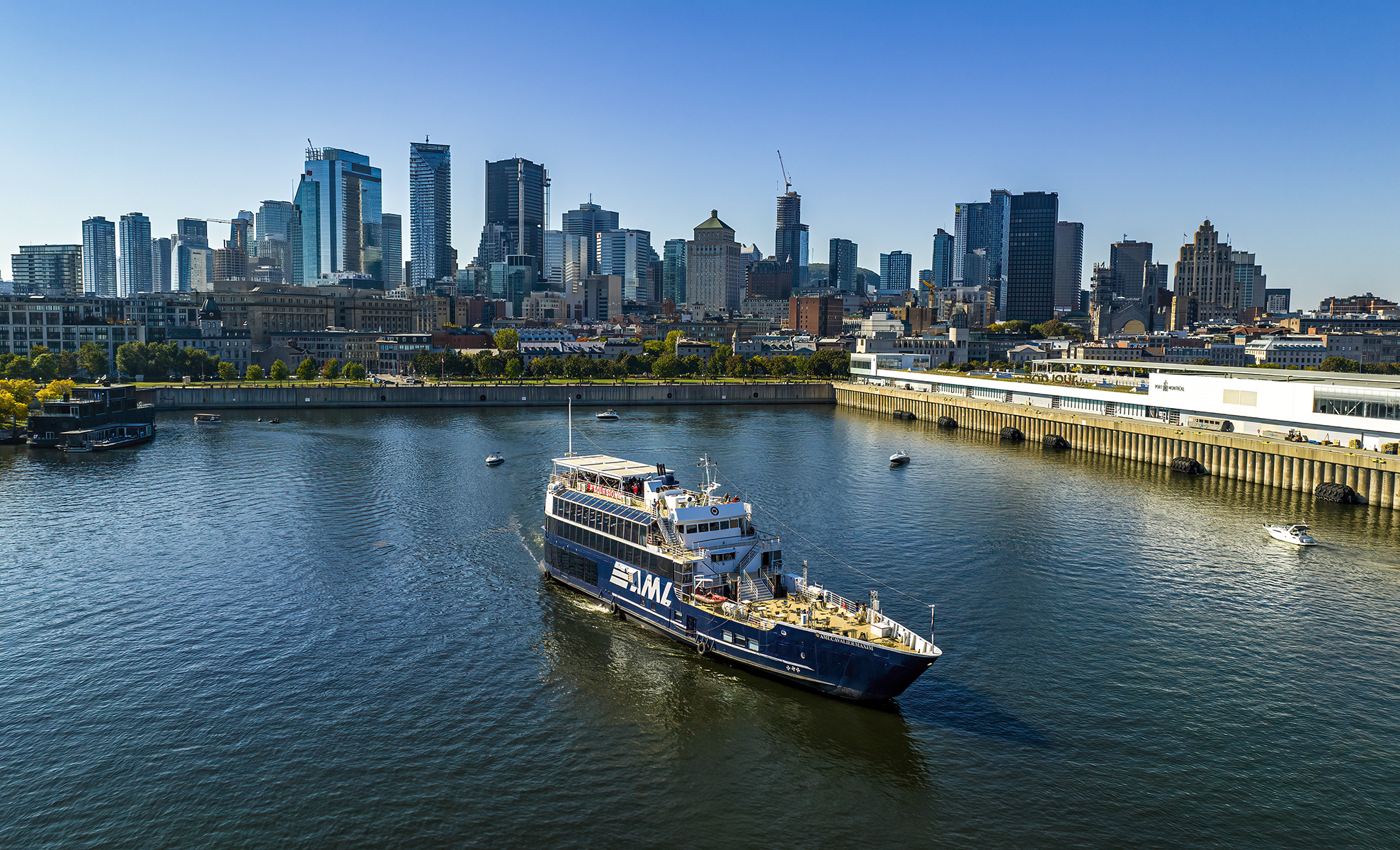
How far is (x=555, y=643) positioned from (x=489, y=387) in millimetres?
134620

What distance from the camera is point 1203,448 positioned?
99.4 m

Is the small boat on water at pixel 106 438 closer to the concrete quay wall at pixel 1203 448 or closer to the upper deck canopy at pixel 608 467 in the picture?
the upper deck canopy at pixel 608 467

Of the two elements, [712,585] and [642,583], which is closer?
[712,585]

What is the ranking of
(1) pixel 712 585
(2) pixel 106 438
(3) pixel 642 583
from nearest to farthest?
1. (1) pixel 712 585
2. (3) pixel 642 583
3. (2) pixel 106 438

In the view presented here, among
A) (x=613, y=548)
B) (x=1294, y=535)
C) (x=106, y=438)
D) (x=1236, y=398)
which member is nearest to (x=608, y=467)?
(x=613, y=548)

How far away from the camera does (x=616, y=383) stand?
195m

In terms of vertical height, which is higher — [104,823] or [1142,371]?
[1142,371]

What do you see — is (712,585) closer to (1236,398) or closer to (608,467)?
(608,467)

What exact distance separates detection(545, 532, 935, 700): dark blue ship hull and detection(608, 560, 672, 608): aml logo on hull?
4cm

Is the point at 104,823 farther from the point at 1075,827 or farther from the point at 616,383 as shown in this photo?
the point at 616,383

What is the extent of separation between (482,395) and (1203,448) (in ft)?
401

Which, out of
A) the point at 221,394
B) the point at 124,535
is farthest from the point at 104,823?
the point at 221,394

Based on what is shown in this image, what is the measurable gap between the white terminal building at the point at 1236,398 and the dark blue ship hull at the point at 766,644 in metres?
75.0

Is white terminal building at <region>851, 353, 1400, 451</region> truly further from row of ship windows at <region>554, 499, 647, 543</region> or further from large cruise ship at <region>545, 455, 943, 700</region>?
row of ship windows at <region>554, 499, 647, 543</region>
